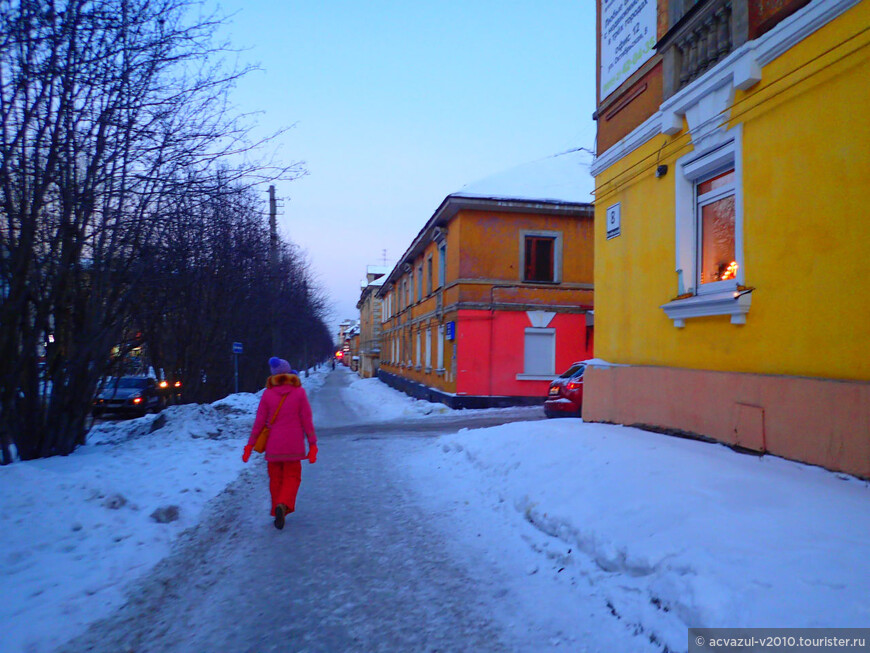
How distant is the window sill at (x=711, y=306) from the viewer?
19.4 ft

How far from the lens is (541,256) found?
1973 centimetres

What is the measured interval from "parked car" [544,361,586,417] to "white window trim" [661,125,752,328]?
233 inches

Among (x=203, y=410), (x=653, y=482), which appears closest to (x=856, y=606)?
(x=653, y=482)

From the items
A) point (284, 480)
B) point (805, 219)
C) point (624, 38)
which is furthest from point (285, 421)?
point (624, 38)

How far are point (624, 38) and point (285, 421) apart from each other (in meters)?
7.59

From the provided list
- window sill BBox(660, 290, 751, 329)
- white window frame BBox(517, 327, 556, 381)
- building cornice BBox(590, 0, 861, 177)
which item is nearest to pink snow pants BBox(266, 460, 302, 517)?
window sill BBox(660, 290, 751, 329)

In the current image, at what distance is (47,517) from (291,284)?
28638 mm

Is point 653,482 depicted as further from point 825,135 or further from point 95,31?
point 95,31

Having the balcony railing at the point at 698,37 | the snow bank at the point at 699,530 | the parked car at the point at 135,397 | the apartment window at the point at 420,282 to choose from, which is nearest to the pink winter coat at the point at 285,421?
the snow bank at the point at 699,530

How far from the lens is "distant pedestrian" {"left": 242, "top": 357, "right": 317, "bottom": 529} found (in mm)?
5801

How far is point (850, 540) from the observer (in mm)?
3385

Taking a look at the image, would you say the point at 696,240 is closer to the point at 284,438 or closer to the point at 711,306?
the point at 711,306

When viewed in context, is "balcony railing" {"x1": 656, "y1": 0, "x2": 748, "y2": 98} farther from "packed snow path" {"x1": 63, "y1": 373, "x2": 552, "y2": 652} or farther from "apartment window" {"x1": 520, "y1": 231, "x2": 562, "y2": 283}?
"apartment window" {"x1": 520, "y1": 231, "x2": 562, "y2": 283}

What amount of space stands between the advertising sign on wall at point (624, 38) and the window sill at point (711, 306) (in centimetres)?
372
